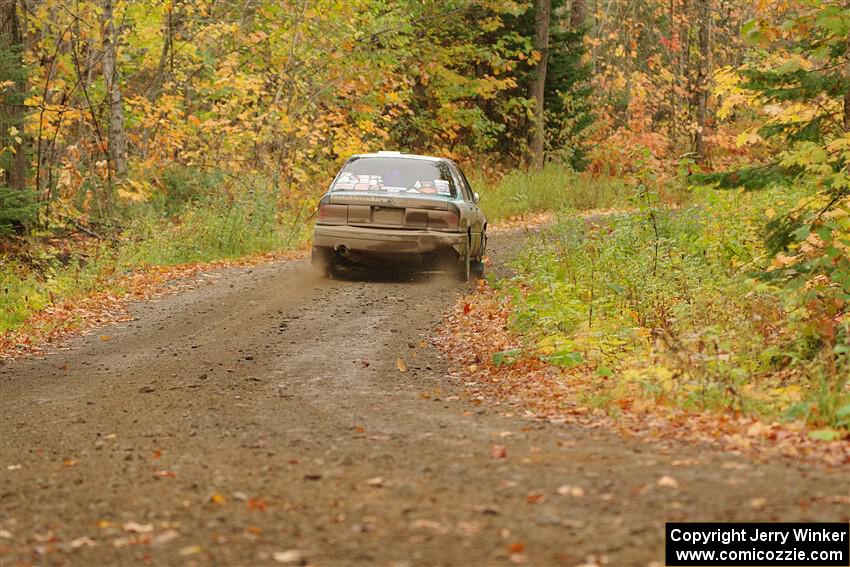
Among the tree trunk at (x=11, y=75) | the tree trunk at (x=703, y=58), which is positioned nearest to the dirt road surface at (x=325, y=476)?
the tree trunk at (x=11, y=75)

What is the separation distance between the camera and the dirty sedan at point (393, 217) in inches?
574

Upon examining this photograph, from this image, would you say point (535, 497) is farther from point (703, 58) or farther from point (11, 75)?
point (703, 58)

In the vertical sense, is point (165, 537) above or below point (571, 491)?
below

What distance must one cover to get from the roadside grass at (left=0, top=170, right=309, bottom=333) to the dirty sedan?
3355mm

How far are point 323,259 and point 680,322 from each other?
6.87 meters

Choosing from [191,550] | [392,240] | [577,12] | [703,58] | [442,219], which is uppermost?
[577,12]

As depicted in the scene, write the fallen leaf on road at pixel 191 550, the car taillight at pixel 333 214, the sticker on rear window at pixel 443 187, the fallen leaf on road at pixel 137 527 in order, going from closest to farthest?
the fallen leaf on road at pixel 191 550 < the fallen leaf on road at pixel 137 527 < the car taillight at pixel 333 214 < the sticker on rear window at pixel 443 187

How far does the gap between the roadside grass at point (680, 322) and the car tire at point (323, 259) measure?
2851mm

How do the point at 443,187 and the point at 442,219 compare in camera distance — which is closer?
the point at 442,219

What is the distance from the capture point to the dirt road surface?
15.6 ft

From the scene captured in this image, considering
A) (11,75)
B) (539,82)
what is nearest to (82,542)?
(11,75)

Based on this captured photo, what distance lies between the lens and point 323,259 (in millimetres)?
15258

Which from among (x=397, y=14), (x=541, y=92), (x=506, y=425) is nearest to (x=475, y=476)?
(x=506, y=425)

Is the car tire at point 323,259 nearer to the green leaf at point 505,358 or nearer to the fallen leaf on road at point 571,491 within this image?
the green leaf at point 505,358
